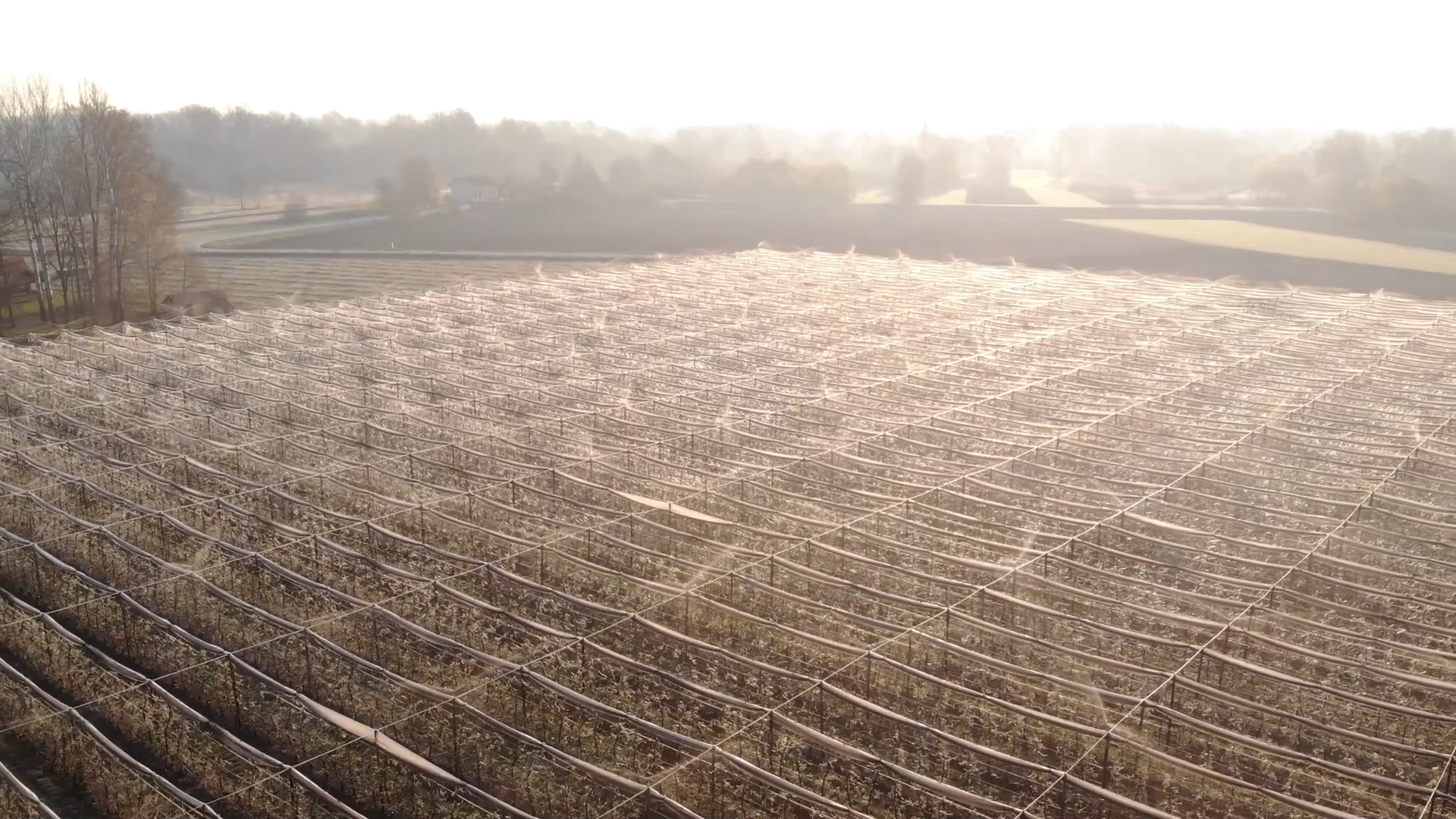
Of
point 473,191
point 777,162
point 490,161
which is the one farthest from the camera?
point 490,161

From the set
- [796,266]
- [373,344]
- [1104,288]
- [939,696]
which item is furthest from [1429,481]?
[796,266]

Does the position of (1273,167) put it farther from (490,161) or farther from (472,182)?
(490,161)

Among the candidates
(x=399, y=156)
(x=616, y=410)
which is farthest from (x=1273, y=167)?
(x=616, y=410)

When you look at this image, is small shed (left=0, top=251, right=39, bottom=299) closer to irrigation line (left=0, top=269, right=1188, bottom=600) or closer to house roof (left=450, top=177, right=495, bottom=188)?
irrigation line (left=0, top=269, right=1188, bottom=600)

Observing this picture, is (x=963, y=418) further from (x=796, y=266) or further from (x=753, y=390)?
(x=796, y=266)

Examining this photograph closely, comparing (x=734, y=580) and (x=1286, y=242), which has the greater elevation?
(x=1286, y=242)
